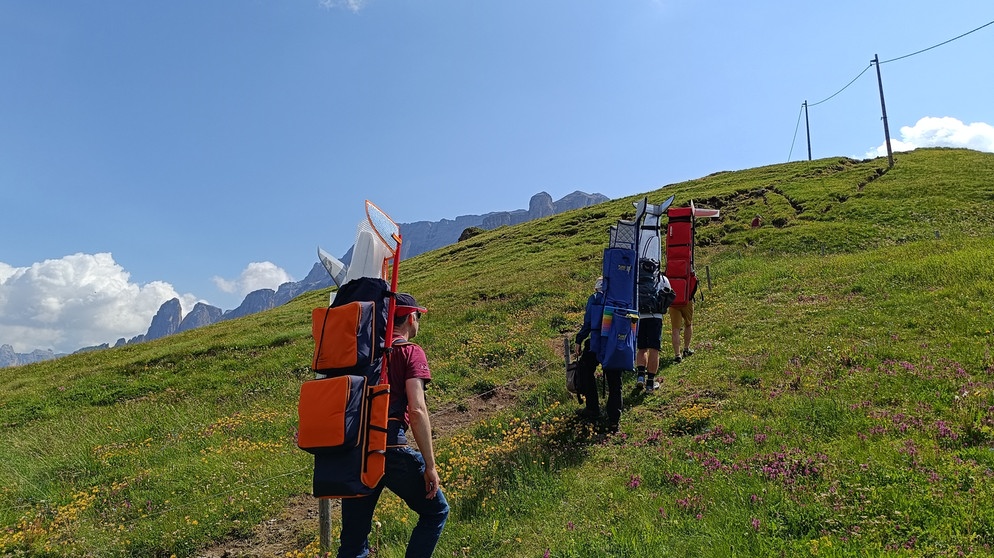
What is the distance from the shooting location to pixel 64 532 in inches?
296

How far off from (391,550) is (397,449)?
2.32 m

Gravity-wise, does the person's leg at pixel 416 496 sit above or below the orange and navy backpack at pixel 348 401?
below

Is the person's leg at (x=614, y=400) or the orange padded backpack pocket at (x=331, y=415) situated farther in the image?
the person's leg at (x=614, y=400)

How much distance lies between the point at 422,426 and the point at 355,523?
108 cm

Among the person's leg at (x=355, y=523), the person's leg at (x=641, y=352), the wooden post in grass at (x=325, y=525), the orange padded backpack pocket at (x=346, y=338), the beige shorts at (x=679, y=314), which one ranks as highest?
the orange padded backpack pocket at (x=346, y=338)

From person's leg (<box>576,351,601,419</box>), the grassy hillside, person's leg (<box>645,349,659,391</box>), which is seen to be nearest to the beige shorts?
the grassy hillside

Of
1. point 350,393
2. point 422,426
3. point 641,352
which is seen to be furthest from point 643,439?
point 350,393

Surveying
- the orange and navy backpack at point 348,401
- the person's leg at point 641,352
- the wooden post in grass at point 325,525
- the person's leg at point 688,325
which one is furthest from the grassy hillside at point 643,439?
the orange and navy backpack at point 348,401

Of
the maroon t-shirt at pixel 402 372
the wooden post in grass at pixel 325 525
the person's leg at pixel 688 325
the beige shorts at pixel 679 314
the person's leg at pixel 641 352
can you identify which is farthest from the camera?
the person's leg at pixel 688 325

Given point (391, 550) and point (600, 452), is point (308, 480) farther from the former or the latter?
point (600, 452)

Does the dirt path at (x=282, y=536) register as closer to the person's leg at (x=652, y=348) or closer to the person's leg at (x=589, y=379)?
the person's leg at (x=589, y=379)

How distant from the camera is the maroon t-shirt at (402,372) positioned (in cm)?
461

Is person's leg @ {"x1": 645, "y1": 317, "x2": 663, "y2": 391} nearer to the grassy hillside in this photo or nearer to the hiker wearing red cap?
the grassy hillside

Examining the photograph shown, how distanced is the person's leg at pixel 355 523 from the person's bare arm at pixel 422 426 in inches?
17.6
